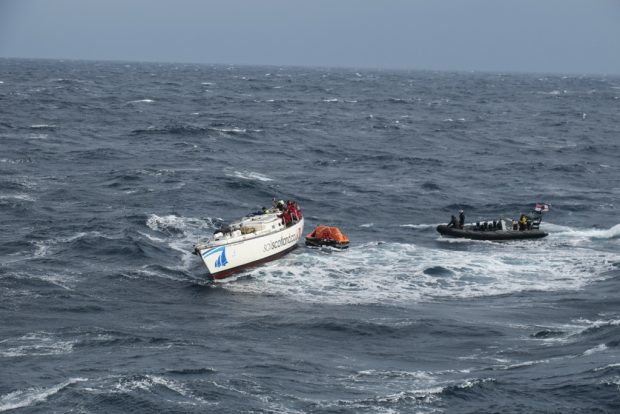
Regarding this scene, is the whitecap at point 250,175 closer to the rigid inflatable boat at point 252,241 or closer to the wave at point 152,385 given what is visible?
the rigid inflatable boat at point 252,241

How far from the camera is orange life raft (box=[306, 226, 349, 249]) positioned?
220 feet

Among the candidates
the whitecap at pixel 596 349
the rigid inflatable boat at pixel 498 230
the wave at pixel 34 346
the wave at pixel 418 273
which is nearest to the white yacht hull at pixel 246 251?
the wave at pixel 418 273

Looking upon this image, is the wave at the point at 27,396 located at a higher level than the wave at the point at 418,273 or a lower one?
lower

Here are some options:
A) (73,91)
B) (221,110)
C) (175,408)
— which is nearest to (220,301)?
(175,408)

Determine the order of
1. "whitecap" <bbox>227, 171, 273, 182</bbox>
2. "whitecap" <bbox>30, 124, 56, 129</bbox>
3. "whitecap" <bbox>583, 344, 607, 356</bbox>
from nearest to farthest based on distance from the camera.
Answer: "whitecap" <bbox>583, 344, 607, 356</bbox> → "whitecap" <bbox>227, 171, 273, 182</bbox> → "whitecap" <bbox>30, 124, 56, 129</bbox>

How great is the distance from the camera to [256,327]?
161ft

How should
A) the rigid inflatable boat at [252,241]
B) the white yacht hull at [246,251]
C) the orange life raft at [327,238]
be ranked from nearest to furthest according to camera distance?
the white yacht hull at [246,251], the rigid inflatable boat at [252,241], the orange life raft at [327,238]

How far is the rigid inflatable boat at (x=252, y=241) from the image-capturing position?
193 ft

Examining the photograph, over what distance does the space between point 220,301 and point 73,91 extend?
150350mm

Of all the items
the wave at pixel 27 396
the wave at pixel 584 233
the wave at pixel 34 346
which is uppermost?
the wave at pixel 584 233

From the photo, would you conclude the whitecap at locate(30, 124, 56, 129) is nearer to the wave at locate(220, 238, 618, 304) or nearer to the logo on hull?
the wave at locate(220, 238, 618, 304)

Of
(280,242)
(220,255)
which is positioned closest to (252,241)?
(280,242)

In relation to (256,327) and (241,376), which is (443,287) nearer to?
(256,327)

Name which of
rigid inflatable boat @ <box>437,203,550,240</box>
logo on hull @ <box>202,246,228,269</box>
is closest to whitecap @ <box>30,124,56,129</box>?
rigid inflatable boat @ <box>437,203,550,240</box>
